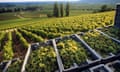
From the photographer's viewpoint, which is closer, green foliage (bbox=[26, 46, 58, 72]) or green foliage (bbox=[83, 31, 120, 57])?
green foliage (bbox=[26, 46, 58, 72])

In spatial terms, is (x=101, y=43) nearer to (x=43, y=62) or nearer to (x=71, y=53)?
(x=71, y=53)

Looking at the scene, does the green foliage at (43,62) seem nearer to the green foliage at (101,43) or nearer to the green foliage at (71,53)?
the green foliage at (71,53)

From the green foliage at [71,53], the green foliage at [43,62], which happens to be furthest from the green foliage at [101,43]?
the green foliage at [43,62]

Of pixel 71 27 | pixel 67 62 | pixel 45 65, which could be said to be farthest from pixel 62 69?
pixel 71 27

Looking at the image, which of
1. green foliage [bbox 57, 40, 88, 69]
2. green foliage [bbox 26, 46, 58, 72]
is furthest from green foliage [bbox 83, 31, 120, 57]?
Answer: green foliage [bbox 26, 46, 58, 72]

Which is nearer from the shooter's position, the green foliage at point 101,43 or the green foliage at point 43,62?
the green foliage at point 43,62

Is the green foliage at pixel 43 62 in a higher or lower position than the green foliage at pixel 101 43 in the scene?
lower

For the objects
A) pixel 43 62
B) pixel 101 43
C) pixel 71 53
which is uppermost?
pixel 101 43

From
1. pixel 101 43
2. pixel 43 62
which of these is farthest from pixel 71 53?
pixel 101 43

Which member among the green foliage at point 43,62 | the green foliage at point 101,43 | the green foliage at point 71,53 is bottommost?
the green foliage at point 43,62

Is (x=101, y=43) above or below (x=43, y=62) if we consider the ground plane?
above

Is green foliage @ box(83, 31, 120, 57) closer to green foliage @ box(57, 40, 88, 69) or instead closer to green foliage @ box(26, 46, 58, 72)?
green foliage @ box(57, 40, 88, 69)
